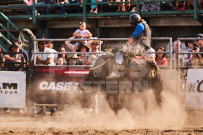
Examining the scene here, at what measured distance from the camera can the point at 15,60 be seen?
10.5m

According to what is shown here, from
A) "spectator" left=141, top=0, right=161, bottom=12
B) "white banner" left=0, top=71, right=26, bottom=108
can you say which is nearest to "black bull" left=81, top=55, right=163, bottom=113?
"white banner" left=0, top=71, right=26, bottom=108

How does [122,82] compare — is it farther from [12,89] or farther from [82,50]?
[12,89]

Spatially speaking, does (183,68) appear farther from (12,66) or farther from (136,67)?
(12,66)

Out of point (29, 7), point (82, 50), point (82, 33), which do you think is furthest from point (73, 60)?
point (29, 7)

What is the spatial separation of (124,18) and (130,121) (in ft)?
21.9

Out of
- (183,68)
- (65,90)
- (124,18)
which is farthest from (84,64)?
(124,18)

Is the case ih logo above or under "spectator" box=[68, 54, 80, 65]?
under

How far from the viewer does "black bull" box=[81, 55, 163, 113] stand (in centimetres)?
906

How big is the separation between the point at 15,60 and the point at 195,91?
4771 mm

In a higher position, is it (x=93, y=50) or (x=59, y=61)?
(x=93, y=50)

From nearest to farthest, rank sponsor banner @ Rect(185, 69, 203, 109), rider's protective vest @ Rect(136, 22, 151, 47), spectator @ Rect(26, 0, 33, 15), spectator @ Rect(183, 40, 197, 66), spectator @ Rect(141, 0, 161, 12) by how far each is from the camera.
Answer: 1. rider's protective vest @ Rect(136, 22, 151, 47)
2. sponsor banner @ Rect(185, 69, 203, 109)
3. spectator @ Rect(183, 40, 197, 66)
4. spectator @ Rect(141, 0, 161, 12)
5. spectator @ Rect(26, 0, 33, 15)

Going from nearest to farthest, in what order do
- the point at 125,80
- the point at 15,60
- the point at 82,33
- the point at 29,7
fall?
the point at 125,80
the point at 15,60
the point at 82,33
the point at 29,7

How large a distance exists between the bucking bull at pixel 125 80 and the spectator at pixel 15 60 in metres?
1.90

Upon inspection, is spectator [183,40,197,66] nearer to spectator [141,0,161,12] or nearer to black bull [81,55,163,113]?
black bull [81,55,163,113]
